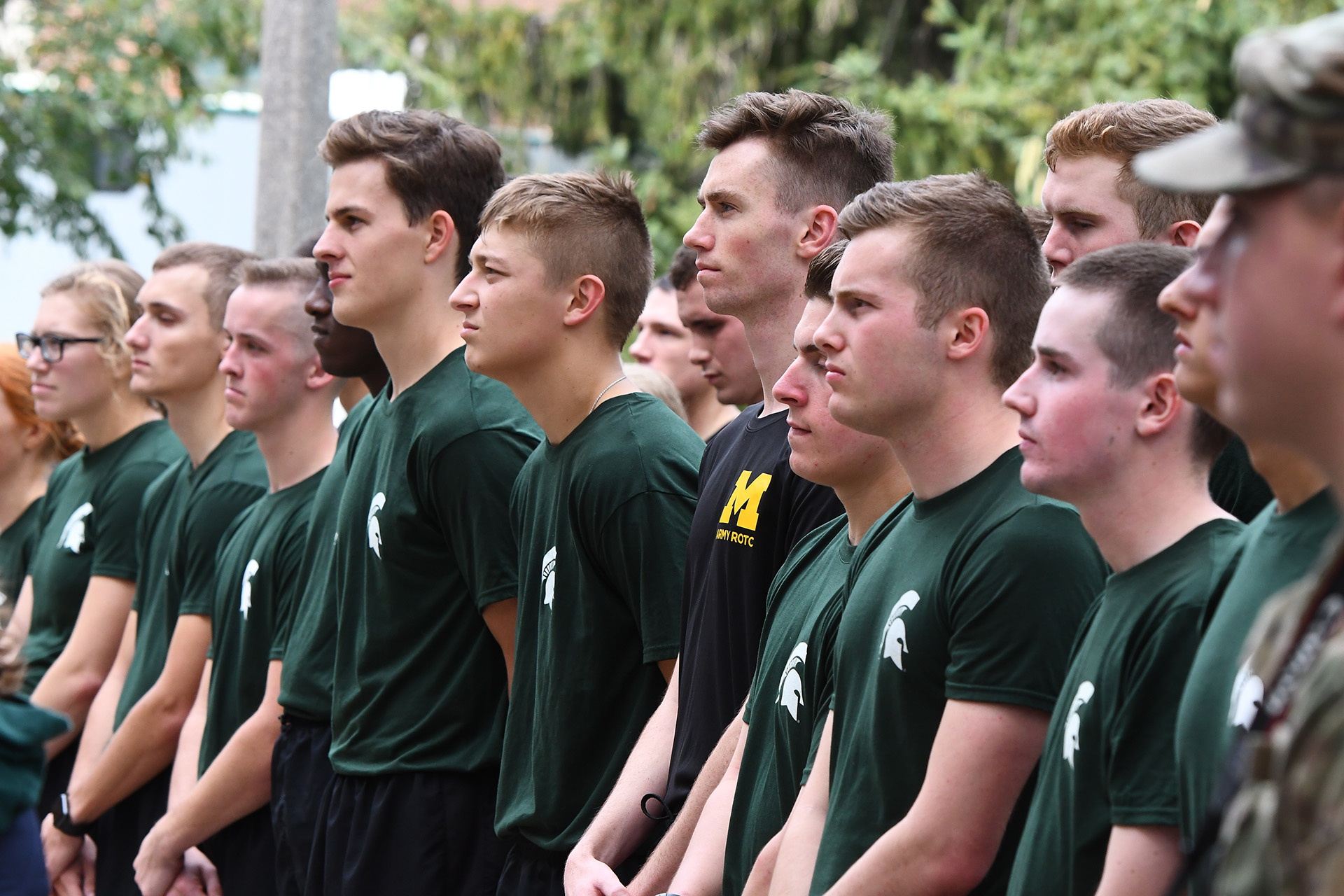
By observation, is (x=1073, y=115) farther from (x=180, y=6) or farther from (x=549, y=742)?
(x=180, y=6)

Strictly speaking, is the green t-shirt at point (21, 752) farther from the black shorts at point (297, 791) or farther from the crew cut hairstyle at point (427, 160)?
the crew cut hairstyle at point (427, 160)

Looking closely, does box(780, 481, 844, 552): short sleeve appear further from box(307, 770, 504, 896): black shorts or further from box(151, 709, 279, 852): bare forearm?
box(151, 709, 279, 852): bare forearm

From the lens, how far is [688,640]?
3643mm

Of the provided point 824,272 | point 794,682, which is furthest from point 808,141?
point 794,682

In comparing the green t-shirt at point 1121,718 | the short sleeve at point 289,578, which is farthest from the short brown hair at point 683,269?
the green t-shirt at point 1121,718

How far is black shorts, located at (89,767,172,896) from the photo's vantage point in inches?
220

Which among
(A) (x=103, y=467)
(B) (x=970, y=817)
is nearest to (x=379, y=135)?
(A) (x=103, y=467)

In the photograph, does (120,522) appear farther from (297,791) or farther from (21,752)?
(21,752)

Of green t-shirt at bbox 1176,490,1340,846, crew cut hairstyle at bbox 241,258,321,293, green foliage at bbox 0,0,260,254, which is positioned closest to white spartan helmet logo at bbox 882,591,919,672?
green t-shirt at bbox 1176,490,1340,846

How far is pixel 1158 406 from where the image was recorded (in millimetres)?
2463

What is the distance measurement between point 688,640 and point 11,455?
4.50 meters

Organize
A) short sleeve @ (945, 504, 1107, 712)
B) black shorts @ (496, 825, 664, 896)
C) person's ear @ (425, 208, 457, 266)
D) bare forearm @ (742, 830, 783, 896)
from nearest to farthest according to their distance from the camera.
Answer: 1. short sleeve @ (945, 504, 1107, 712)
2. bare forearm @ (742, 830, 783, 896)
3. black shorts @ (496, 825, 664, 896)
4. person's ear @ (425, 208, 457, 266)

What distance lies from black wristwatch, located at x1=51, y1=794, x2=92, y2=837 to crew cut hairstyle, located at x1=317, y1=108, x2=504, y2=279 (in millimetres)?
2581

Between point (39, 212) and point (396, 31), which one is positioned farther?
point (396, 31)
